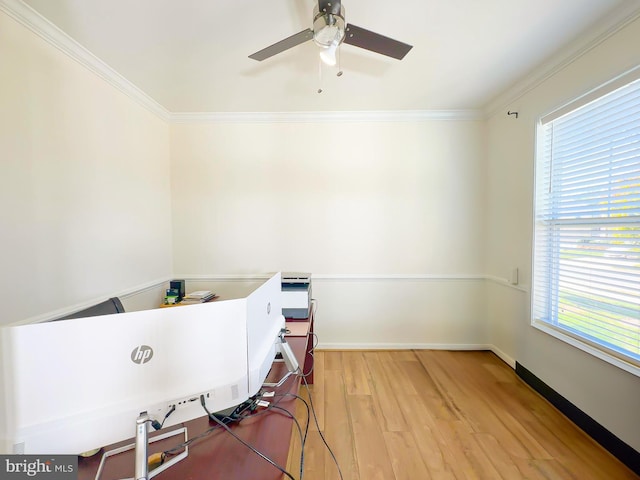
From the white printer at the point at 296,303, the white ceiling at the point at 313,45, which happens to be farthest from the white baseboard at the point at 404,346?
the white ceiling at the point at 313,45

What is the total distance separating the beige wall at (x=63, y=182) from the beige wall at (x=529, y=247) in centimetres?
347

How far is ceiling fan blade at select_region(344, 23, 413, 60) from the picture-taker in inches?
54.6

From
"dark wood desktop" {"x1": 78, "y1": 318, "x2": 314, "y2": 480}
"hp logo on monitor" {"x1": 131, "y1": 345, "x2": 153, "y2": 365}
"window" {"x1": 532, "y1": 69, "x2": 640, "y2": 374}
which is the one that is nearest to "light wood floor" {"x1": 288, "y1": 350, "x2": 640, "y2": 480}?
"window" {"x1": 532, "y1": 69, "x2": 640, "y2": 374}

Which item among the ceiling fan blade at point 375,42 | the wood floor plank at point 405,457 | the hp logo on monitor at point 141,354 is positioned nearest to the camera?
the hp logo on monitor at point 141,354

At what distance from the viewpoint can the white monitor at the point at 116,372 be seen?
54 centimetres

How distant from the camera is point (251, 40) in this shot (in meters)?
1.77

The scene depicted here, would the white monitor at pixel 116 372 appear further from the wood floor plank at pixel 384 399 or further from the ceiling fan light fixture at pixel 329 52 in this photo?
the wood floor plank at pixel 384 399

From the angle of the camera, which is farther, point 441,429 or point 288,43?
point 441,429

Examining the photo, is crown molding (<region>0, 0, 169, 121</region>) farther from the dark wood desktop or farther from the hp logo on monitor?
the dark wood desktop

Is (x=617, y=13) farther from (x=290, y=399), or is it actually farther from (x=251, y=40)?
(x=290, y=399)

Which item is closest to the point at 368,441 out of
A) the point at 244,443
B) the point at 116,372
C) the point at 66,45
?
the point at 244,443

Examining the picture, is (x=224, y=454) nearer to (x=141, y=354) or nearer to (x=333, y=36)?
(x=141, y=354)

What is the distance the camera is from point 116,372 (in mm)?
630

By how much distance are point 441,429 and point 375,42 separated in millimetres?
2517
